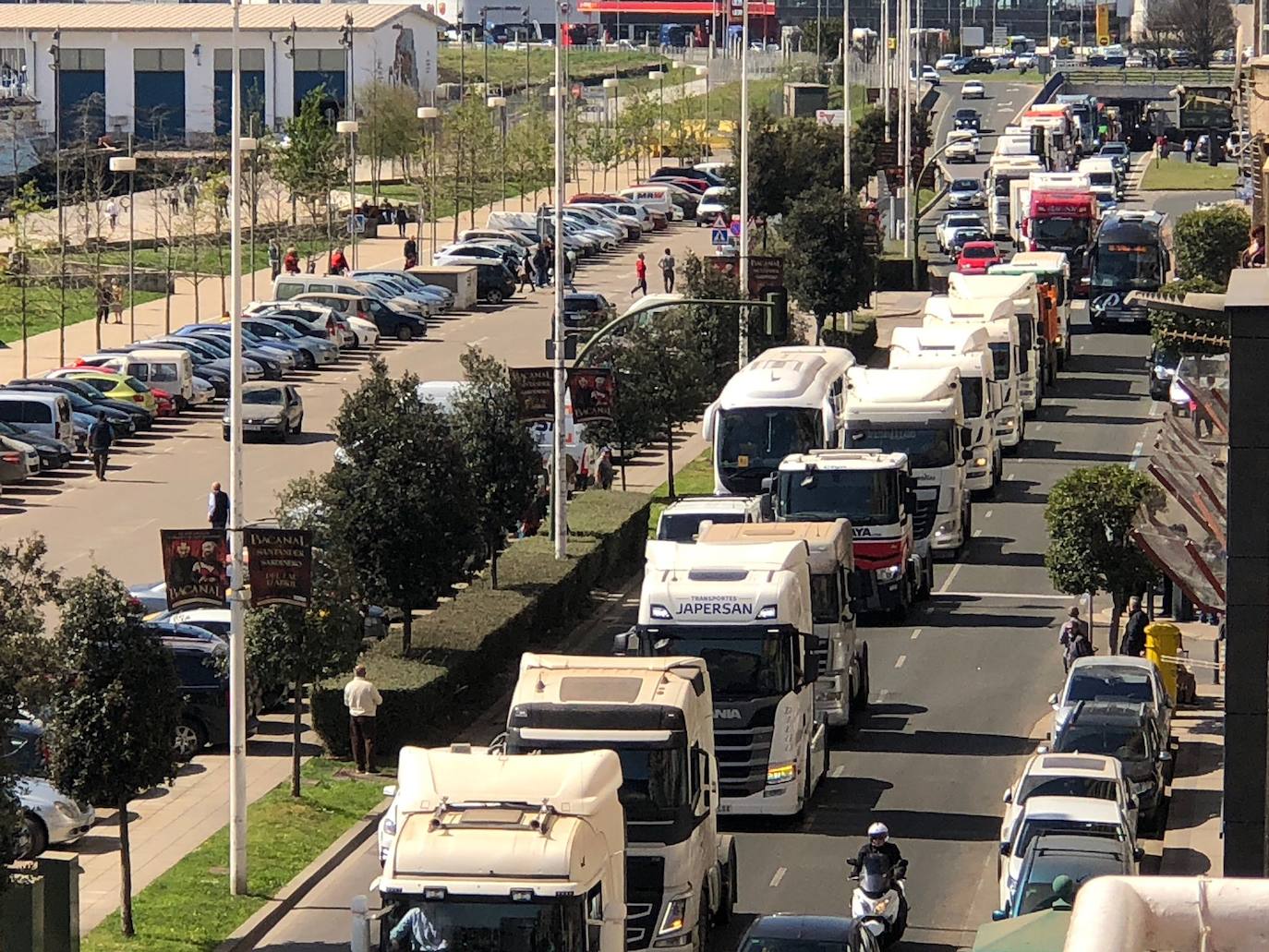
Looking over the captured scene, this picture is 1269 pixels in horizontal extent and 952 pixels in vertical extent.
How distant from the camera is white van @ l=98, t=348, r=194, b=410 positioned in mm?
61812

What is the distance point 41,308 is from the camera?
3046 inches

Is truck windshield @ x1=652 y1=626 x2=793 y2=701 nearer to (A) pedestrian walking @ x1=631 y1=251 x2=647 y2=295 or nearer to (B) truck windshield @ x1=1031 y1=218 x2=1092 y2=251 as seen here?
(A) pedestrian walking @ x1=631 y1=251 x2=647 y2=295

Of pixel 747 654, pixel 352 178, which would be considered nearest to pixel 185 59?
pixel 352 178

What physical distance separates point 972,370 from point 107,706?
3004 cm

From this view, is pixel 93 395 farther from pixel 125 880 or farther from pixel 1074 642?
pixel 125 880

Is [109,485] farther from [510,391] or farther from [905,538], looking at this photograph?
[905,538]

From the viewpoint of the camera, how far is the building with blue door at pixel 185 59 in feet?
429

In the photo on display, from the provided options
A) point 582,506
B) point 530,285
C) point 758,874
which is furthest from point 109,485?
point 530,285

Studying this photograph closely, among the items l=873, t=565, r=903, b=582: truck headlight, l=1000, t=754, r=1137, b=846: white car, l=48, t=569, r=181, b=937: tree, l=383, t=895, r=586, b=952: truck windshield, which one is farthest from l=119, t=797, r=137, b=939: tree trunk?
l=873, t=565, r=903, b=582: truck headlight

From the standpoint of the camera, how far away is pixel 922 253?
3770 inches

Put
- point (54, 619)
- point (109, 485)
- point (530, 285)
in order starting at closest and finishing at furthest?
point (54, 619)
point (109, 485)
point (530, 285)

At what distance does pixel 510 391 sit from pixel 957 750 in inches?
448

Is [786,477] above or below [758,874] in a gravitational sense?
above

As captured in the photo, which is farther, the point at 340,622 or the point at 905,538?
the point at 905,538
